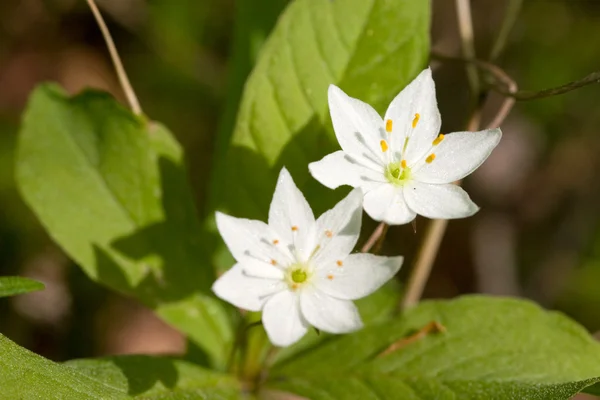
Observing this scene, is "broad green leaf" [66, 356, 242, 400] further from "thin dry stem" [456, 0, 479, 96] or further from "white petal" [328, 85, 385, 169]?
"thin dry stem" [456, 0, 479, 96]

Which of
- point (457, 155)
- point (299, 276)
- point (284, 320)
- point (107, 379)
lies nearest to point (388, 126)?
point (457, 155)

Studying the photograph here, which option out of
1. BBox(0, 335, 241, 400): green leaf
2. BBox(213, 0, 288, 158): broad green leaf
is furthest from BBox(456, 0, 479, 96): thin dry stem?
BBox(0, 335, 241, 400): green leaf

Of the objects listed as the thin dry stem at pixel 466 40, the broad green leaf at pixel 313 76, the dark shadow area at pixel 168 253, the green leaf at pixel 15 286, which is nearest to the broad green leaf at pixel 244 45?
the dark shadow area at pixel 168 253

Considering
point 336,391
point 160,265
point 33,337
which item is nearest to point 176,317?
point 160,265

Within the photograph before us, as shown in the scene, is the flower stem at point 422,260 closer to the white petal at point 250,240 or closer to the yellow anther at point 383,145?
the yellow anther at point 383,145

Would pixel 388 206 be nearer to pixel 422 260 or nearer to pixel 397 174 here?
pixel 397 174

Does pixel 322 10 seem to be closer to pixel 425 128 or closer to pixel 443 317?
pixel 425 128

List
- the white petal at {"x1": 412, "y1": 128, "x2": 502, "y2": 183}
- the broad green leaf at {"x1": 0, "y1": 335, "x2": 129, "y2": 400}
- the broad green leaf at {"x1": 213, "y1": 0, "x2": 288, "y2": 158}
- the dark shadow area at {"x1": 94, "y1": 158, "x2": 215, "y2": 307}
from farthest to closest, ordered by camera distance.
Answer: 1. the broad green leaf at {"x1": 213, "y1": 0, "x2": 288, "y2": 158}
2. the dark shadow area at {"x1": 94, "y1": 158, "x2": 215, "y2": 307}
3. the white petal at {"x1": 412, "y1": 128, "x2": 502, "y2": 183}
4. the broad green leaf at {"x1": 0, "y1": 335, "x2": 129, "y2": 400}
